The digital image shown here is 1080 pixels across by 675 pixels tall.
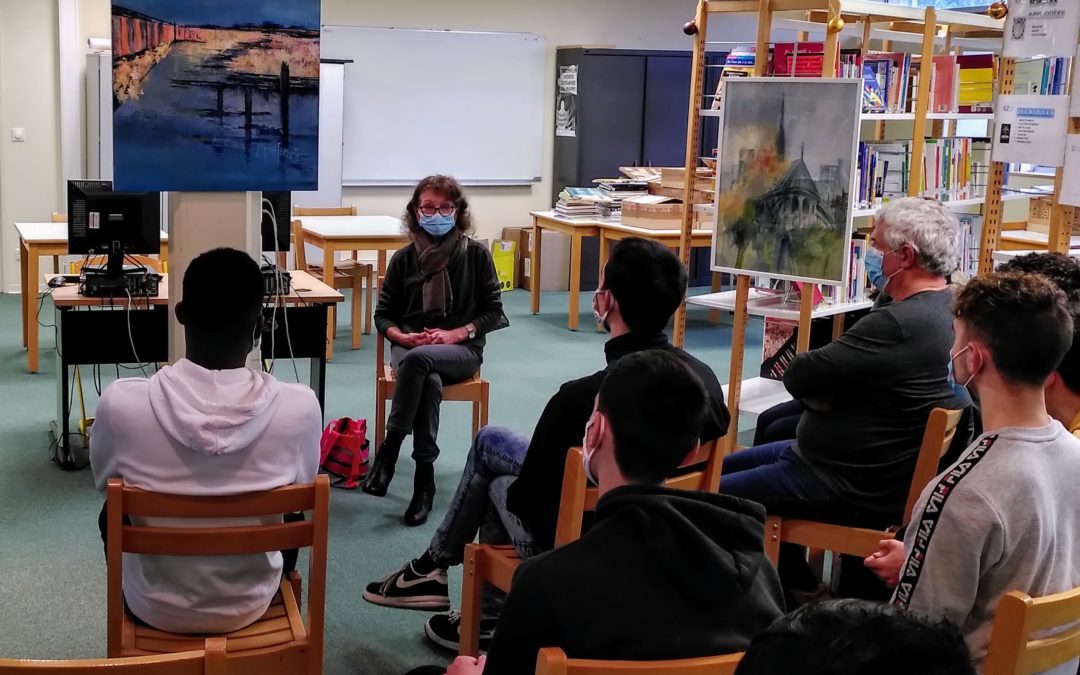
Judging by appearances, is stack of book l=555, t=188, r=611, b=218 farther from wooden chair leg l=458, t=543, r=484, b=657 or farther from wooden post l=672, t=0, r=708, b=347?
wooden chair leg l=458, t=543, r=484, b=657

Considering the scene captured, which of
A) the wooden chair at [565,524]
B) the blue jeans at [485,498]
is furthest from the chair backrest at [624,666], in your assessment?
the blue jeans at [485,498]

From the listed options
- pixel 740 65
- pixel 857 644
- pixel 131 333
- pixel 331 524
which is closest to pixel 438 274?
pixel 331 524

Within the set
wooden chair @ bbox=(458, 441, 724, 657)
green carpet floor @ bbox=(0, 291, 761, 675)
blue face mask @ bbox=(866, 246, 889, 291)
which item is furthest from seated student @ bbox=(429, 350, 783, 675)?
blue face mask @ bbox=(866, 246, 889, 291)

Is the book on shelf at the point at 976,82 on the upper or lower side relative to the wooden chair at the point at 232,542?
upper

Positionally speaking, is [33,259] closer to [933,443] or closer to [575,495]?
[575,495]

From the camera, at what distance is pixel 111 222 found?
475cm

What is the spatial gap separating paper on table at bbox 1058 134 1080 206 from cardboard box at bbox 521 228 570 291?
17.2ft

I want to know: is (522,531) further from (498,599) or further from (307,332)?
(307,332)

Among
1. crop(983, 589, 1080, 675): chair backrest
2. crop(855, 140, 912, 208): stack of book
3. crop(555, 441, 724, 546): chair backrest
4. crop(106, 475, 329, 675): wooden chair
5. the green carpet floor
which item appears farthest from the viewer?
crop(855, 140, 912, 208): stack of book

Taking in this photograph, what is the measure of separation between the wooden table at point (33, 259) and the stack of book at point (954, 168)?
3881 mm

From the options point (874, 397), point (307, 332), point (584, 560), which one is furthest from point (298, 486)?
point (307, 332)

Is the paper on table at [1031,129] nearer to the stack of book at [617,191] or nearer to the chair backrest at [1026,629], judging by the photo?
the chair backrest at [1026,629]

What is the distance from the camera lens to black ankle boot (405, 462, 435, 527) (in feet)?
13.3

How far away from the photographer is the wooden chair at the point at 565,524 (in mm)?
2322
